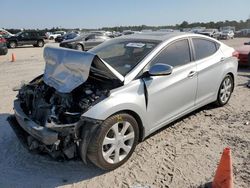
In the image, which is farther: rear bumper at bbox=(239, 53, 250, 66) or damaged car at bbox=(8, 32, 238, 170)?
rear bumper at bbox=(239, 53, 250, 66)

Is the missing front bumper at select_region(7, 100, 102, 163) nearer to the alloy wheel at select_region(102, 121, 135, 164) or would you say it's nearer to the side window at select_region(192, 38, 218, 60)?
Result: the alloy wheel at select_region(102, 121, 135, 164)

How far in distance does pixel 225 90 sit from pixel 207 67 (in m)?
1.12

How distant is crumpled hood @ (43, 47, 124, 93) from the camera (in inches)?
150

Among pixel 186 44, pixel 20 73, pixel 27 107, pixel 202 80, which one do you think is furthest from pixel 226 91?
pixel 20 73

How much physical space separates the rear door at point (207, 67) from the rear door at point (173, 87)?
0.69 feet

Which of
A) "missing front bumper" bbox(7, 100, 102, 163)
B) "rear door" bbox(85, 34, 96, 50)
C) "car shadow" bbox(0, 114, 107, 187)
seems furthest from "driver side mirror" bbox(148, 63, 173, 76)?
"rear door" bbox(85, 34, 96, 50)

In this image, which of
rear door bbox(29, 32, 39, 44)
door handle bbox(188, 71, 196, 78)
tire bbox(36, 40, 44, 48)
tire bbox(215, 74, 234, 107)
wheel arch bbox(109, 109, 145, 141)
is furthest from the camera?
tire bbox(36, 40, 44, 48)

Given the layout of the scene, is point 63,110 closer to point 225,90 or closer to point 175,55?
point 175,55

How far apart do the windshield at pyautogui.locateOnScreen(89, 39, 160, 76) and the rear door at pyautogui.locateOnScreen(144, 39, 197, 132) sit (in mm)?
241

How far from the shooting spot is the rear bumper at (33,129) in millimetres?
3445

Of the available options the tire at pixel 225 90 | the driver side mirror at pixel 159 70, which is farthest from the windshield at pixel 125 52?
the tire at pixel 225 90

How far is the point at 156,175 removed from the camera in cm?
373

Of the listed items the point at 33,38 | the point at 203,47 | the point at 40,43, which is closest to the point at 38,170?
the point at 203,47

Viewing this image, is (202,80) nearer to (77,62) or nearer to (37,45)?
(77,62)
